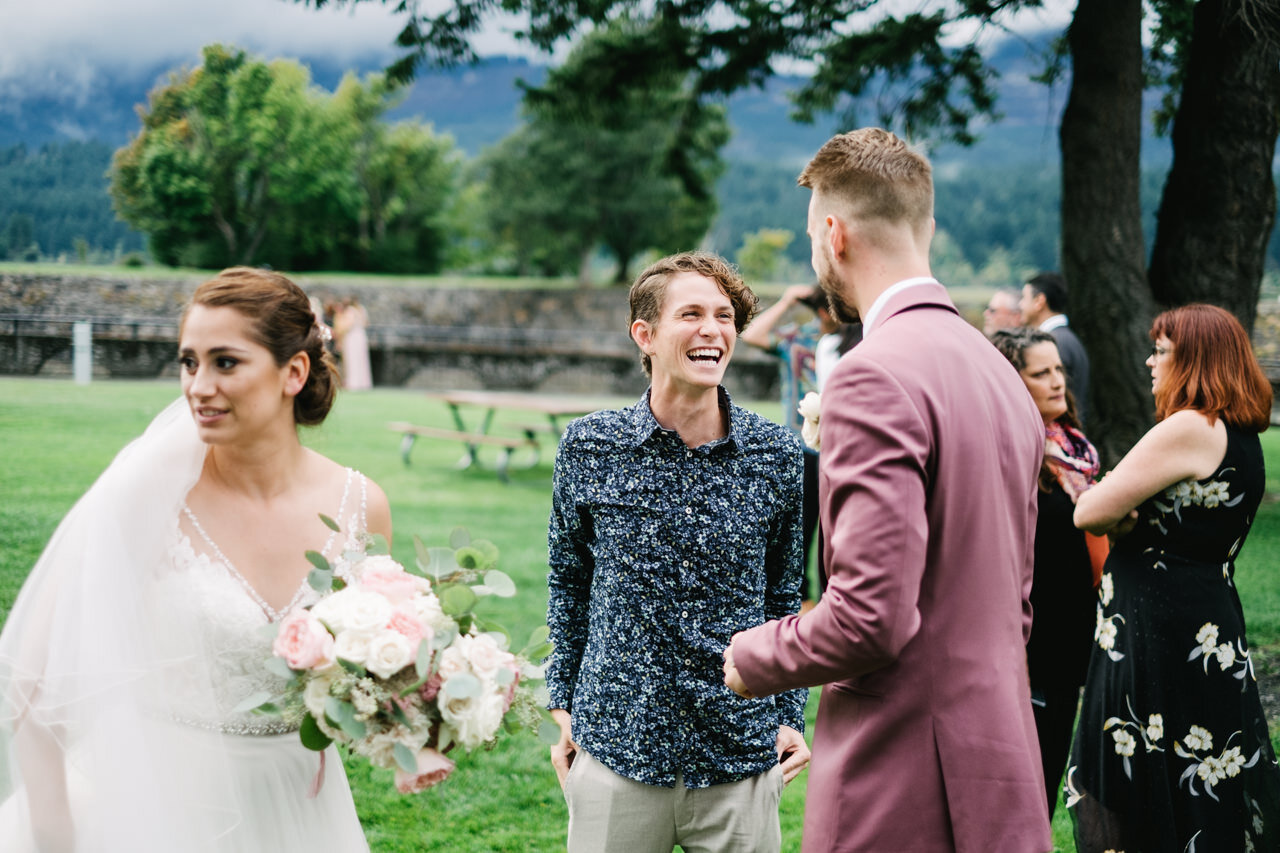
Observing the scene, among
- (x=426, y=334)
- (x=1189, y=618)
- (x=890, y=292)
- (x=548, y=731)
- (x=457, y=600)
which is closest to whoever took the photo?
(x=890, y=292)

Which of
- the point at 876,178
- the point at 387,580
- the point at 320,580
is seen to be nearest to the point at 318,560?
the point at 320,580

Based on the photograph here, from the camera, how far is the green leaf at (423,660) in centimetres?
193

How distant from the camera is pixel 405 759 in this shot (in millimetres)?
1935

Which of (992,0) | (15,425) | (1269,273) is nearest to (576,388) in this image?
(15,425)

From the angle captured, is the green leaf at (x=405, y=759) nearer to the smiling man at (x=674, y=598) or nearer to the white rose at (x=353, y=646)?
the white rose at (x=353, y=646)

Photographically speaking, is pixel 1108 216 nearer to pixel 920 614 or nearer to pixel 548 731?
pixel 920 614

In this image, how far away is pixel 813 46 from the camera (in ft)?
31.6

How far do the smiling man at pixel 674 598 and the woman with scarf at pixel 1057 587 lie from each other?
65.7 inches

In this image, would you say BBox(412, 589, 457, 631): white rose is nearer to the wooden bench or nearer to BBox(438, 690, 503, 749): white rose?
BBox(438, 690, 503, 749): white rose

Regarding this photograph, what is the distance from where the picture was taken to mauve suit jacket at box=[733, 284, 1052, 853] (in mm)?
1728

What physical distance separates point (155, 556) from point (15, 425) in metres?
10.5

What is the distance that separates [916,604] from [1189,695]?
94.3 inches

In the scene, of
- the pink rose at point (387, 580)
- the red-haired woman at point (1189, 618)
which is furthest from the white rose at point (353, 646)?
the red-haired woman at point (1189, 618)

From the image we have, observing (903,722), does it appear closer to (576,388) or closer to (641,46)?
(641,46)
